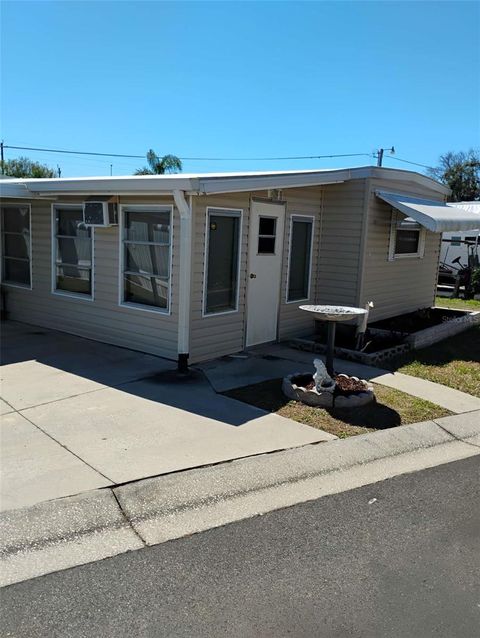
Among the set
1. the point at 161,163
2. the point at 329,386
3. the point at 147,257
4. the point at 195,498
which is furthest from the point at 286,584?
the point at 161,163

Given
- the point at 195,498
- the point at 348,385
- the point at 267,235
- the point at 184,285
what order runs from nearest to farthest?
the point at 195,498 < the point at 348,385 < the point at 184,285 < the point at 267,235

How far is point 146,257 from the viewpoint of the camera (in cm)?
815

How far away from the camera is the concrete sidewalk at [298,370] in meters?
6.88

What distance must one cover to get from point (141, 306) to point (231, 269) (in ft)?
4.73

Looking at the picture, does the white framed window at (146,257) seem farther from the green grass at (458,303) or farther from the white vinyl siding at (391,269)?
the green grass at (458,303)

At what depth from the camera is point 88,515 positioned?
3.81 m

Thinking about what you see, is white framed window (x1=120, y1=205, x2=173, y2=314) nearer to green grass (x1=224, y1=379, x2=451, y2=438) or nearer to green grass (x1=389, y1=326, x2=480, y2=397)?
green grass (x1=224, y1=379, x2=451, y2=438)

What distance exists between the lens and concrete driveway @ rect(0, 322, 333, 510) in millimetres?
4426

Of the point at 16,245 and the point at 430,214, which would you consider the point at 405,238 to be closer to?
the point at 430,214

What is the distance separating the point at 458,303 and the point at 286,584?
14.2 metres

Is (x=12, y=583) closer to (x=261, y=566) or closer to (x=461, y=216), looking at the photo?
(x=261, y=566)

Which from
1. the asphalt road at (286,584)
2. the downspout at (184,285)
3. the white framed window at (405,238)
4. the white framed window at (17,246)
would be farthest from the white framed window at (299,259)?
the asphalt road at (286,584)

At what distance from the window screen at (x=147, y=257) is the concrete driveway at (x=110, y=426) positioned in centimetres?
101

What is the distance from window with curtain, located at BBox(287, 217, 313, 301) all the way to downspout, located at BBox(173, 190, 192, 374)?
8.79 ft
